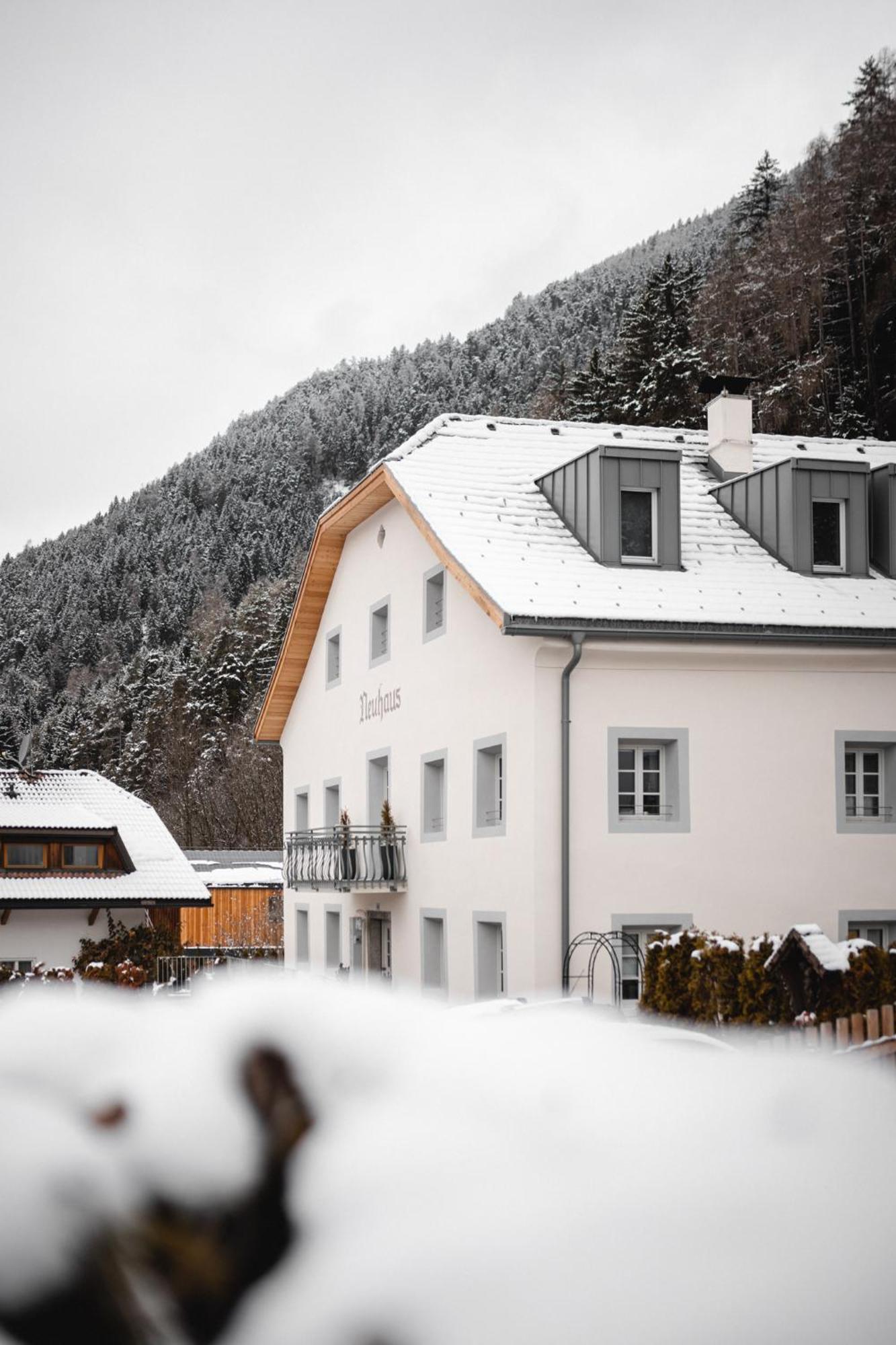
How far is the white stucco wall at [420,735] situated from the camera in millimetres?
16500

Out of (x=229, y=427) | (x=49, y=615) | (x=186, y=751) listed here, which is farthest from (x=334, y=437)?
(x=186, y=751)

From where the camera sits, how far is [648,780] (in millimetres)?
16797

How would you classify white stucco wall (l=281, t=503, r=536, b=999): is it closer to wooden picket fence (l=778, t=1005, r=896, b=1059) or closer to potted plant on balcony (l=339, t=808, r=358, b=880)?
potted plant on balcony (l=339, t=808, r=358, b=880)

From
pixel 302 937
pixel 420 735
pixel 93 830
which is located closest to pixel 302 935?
pixel 302 937

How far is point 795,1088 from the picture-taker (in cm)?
122

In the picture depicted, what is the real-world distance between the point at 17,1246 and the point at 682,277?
52.5 metres

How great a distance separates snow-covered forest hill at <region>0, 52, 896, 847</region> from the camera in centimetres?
4431

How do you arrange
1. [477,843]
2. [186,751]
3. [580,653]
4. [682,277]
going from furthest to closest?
[186,751] < [682,277] < [477,843] < [580,653]

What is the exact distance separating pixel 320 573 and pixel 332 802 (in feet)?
12.0

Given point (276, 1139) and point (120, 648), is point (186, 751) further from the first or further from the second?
point (276, 1139)

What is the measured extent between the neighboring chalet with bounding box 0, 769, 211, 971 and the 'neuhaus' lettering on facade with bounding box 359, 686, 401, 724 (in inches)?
438

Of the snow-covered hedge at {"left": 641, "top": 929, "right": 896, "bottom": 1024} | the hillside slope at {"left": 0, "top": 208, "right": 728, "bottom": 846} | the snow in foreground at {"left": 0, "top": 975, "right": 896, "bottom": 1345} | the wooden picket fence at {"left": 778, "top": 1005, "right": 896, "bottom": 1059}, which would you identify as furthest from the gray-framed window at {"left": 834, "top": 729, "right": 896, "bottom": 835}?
the hillside slope at {"left": 0, "top": 208, "right": 728, "bottom": 846}

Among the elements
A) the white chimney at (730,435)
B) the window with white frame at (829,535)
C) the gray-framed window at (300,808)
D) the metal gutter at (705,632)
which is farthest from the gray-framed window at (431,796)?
the gray-framed window at (300,808)

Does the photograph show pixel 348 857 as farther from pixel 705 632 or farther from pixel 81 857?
pixel 81 857
